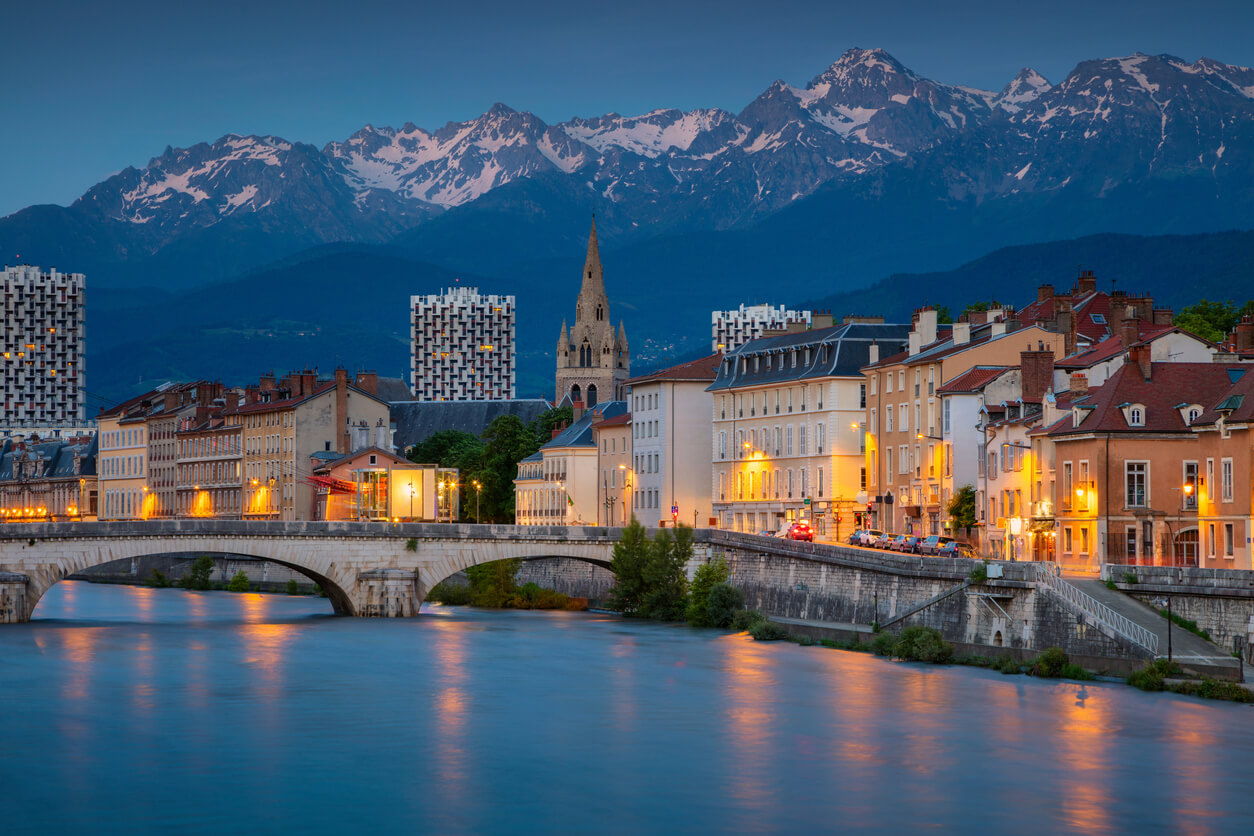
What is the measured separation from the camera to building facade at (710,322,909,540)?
10162 centimetres

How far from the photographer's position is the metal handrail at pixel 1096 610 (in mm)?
53822

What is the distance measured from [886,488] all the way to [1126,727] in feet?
154

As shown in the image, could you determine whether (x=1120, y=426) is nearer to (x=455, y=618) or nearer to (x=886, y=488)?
(x=886, y=488)

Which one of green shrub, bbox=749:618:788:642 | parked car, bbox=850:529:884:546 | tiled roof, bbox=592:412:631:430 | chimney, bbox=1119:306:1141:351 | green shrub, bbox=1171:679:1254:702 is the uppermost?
chimney, bbox=1119:306:1141:351

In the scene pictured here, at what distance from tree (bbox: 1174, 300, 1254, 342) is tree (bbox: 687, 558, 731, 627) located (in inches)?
1120

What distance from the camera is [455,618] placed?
3541 inches

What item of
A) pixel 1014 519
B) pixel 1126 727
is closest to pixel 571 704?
pixel 1126 727

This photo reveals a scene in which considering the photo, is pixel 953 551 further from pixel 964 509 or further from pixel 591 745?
pixel 591 745

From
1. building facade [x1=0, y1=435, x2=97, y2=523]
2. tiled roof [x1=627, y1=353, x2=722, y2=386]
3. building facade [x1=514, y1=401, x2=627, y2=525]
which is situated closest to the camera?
tiled roof [x1=627, y1=353, x2=722, y2=386]

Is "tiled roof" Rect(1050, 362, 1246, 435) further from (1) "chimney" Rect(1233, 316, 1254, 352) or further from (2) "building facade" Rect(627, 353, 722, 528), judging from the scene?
(2) "building facade" Rect(627, 353, 722, 528)

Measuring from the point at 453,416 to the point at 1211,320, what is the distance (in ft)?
287

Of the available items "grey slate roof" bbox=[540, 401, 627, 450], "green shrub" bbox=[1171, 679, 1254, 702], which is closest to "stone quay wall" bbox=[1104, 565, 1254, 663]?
"green shrub" bbox=[1171, 679, 1254, 702]

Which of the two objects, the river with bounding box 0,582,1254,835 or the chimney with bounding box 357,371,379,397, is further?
the chimney with bounding box 357,371,379,397

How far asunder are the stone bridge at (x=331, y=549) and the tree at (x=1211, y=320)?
106 feet
